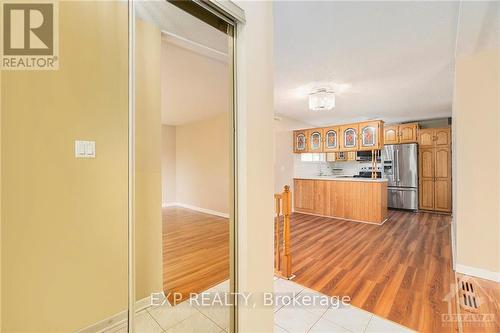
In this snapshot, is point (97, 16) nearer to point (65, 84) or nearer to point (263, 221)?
point (65, 84)

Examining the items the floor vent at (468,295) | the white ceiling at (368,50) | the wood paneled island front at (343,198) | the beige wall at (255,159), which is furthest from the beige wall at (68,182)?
the wood paneled island front at (343,198)

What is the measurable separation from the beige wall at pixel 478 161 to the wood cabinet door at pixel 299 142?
342 centimetres

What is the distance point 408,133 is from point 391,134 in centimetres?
38

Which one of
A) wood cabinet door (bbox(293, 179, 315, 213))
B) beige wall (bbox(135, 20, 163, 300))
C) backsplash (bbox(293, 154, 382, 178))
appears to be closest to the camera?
beige wall (bbox(135, 20, 163, 300))

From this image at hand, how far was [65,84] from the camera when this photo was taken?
1.37m

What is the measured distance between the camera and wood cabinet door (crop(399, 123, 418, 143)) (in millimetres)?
5820

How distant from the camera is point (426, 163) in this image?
5797 millimetres

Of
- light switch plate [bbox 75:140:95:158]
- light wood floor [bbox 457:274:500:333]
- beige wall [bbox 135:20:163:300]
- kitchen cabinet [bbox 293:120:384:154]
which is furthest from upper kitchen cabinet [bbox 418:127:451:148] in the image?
light switch plate [bbox 75:140:95:158]

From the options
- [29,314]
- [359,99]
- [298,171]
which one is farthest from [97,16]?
[298,171]

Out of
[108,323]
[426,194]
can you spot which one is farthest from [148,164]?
[426,194]

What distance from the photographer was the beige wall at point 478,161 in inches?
95.7

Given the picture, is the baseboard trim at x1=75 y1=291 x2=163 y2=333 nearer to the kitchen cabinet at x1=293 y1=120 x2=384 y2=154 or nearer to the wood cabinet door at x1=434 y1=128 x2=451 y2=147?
the kitchen cabinet at x1=293 y1=120 x2=384 y2=154

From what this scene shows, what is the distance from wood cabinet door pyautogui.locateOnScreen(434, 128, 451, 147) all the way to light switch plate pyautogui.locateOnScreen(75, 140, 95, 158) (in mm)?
7106

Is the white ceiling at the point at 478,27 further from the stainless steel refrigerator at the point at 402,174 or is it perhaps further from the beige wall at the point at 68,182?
the stainless steel refrigerator at the point at 402,174
